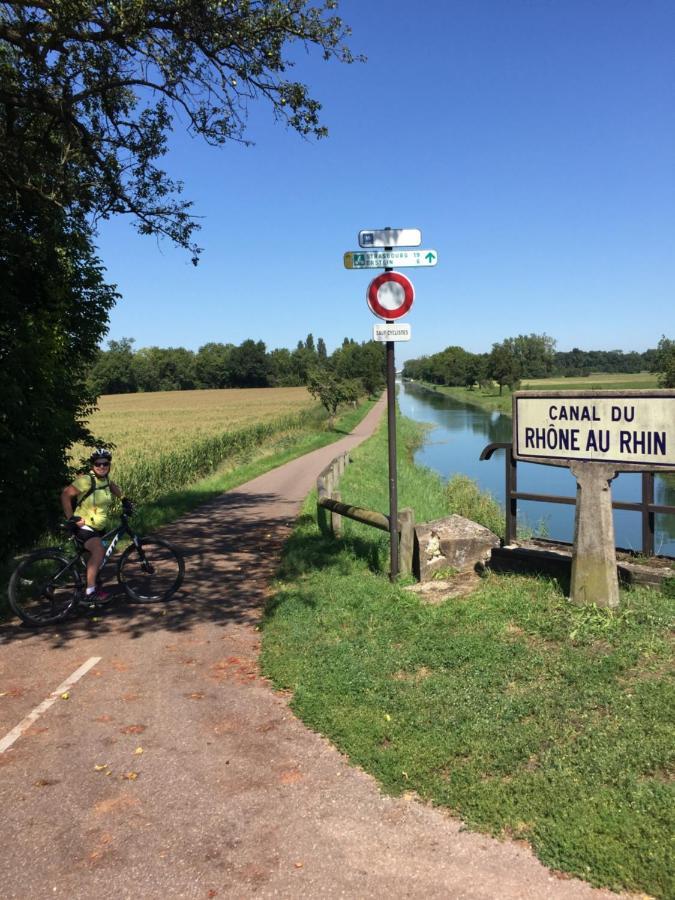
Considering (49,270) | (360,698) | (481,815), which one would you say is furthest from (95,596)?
(49,270)

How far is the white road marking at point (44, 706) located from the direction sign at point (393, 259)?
14.3 ft

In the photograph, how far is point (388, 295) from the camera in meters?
6.55

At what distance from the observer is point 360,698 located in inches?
175

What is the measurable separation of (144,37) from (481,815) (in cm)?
1000

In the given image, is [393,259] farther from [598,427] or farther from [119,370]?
[119,370]

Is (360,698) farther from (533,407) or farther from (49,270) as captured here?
(49,270)

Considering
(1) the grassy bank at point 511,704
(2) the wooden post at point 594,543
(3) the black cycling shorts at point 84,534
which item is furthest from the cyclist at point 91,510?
(2) the wooden post at point 594,543

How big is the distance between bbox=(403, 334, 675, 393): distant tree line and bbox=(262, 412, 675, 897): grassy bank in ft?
150

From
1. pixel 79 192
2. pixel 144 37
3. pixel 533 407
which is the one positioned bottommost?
pixel 533 407

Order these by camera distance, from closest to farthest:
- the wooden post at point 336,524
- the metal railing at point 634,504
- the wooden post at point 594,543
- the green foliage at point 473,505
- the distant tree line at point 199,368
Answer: the wooden post at point 594,543, the metal railing at point 634,504, the wooden post at point 336,524, the green foliage at point 473,505, the distant tree line at point 199,368

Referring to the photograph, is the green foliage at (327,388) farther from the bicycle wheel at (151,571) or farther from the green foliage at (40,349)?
the bicycle wheel at (151,571)

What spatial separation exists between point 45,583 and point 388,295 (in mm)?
4529

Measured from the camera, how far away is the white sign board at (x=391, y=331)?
21.4ft

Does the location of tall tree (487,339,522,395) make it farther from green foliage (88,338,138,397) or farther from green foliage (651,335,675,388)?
green foliage (88,338,138,397)
